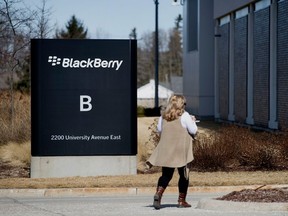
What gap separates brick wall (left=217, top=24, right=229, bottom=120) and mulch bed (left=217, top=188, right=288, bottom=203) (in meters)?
31.8

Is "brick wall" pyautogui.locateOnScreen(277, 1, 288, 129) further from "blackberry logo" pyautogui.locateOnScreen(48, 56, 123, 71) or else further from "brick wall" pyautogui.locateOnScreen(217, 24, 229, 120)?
"blackberry logo" pyautogui.locateOnScreen(48, 56, 123, 71)

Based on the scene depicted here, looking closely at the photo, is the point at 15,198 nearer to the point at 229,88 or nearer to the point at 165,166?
the point at 165,166

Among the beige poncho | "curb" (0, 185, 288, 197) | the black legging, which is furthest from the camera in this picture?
"curb" (0, 185, 288, 197)

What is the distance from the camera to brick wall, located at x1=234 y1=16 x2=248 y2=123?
39219mm

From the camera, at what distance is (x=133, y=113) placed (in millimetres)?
18562

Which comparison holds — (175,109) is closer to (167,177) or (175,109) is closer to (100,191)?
(167,177)

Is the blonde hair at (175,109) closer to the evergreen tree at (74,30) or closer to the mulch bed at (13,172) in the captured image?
the mulch bed at (13,172)

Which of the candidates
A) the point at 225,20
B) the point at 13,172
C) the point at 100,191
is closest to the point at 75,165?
the point at 100,191

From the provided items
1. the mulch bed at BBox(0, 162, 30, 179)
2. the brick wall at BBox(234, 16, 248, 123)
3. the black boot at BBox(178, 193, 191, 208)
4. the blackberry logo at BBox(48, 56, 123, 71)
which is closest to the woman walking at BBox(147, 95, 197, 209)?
the black boot at BBox(178, 193, 191, 208)

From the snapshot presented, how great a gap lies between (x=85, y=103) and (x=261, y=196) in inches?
290

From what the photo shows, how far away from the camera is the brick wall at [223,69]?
44.3 metres

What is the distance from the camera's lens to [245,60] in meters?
39.1

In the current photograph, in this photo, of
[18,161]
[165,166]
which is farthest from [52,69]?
[165,166]

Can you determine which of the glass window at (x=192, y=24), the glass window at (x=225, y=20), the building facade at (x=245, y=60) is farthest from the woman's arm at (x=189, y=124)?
the glass window at (x=192, y=24)
